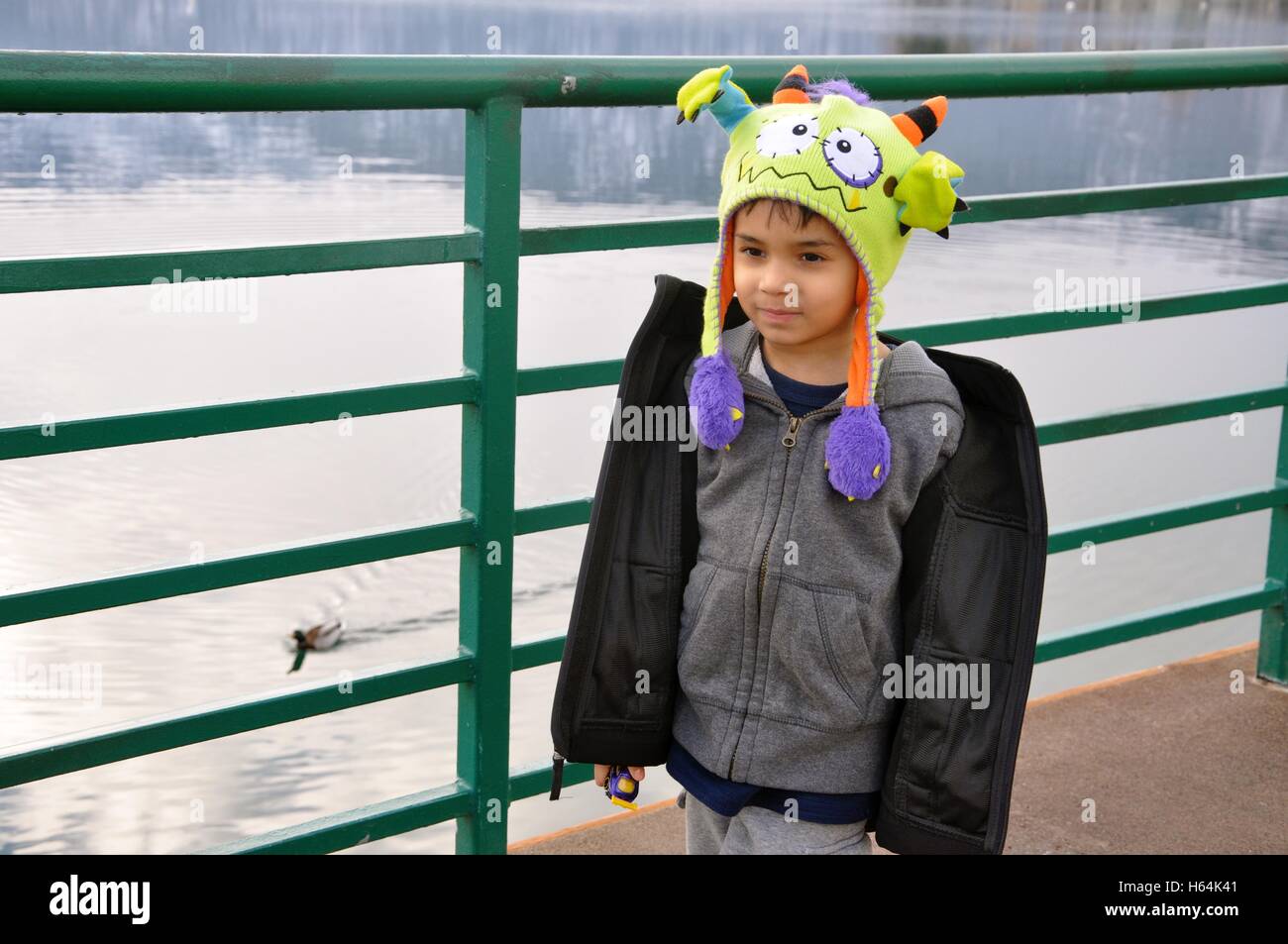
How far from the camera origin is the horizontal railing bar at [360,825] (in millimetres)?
2193

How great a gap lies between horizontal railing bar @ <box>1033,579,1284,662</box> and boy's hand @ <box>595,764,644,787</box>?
113 centimetres

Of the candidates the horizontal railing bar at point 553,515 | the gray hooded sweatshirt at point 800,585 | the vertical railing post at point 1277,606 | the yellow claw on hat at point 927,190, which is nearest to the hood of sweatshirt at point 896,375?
the gray hooded sweatshirt at point 800,585

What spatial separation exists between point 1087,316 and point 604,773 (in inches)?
55.9

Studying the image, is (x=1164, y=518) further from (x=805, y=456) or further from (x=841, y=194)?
(x=841, y=194)

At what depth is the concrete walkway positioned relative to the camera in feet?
8.97

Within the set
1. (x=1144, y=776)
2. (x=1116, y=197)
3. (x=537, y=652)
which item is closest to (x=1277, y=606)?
(x=1144, y=776)

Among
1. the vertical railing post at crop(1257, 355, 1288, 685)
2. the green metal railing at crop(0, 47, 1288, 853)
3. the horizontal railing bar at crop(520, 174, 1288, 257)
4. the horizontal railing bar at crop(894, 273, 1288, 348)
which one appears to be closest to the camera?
the green metal railing at crop(0, 47, 1288, 853)

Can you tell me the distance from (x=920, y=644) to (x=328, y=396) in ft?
2.94

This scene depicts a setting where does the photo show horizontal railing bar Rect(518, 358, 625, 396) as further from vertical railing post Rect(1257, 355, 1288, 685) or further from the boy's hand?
vertical railing post Rect(1257, 355, 1288, 685)

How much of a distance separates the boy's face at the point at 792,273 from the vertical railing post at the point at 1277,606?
1.85 metres

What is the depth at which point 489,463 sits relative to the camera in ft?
7.52

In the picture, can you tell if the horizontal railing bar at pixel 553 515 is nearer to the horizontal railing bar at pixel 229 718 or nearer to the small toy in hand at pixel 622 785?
the horizontal railing bar at pixel 229 718

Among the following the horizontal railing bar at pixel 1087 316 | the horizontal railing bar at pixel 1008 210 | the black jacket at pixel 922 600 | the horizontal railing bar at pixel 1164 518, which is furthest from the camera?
the horizontal railing bar at pixel 1164 518

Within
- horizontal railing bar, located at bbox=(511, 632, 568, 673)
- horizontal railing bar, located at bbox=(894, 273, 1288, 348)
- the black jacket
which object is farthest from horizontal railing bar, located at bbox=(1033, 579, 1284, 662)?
the black jacket
